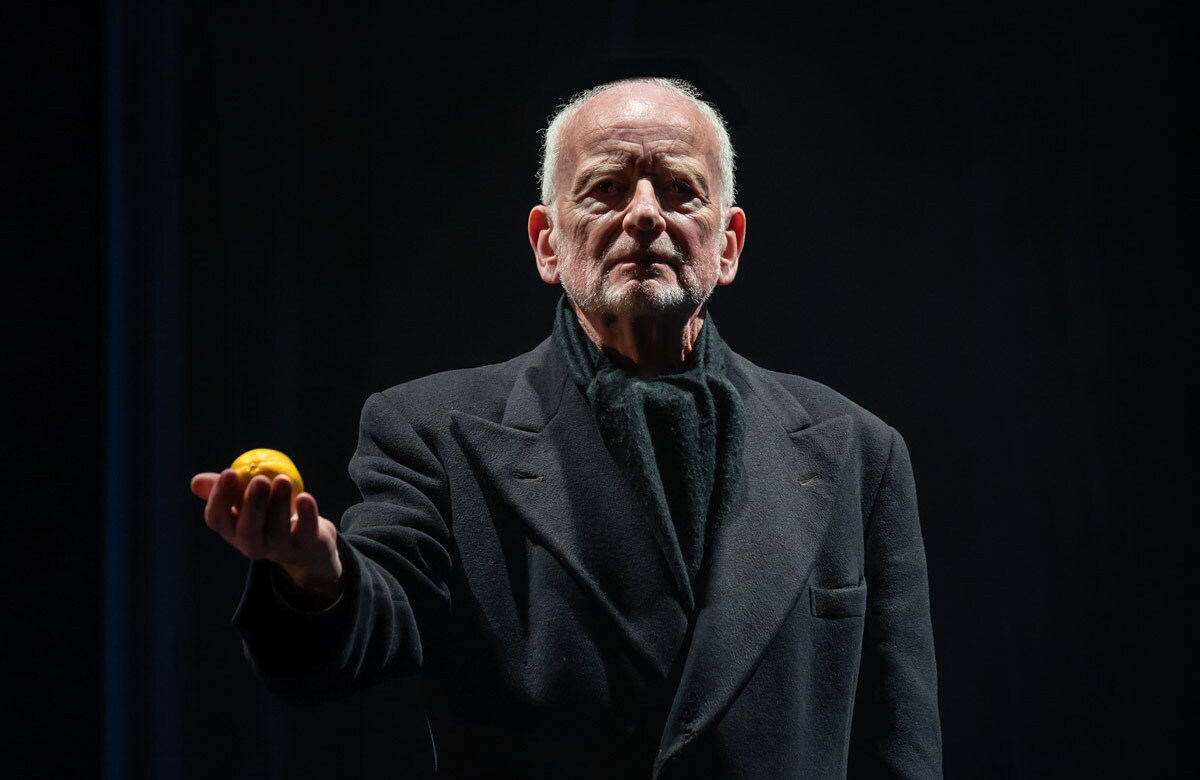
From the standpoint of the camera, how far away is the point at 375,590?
1.09 meters

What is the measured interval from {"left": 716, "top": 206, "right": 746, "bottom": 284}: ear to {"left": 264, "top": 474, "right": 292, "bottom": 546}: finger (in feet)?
2.65

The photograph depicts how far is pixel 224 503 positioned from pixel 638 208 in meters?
0.70

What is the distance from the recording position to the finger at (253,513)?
0.91 metres

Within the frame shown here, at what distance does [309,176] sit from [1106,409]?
161 cm

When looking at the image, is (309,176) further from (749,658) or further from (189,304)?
(749,658)

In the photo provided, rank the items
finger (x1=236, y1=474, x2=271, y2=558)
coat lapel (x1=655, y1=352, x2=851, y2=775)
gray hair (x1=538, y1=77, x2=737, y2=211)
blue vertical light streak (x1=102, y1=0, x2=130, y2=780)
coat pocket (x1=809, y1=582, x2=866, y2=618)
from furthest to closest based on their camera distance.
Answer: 1. blue vertical light streak (x1=102, y1=0, x2=130, y2=780)
2. gray hair (x1=538, y1=77, x2=737, y2=211)
3. coat pocket (x1=809, y1=582, x2=866, y2=618)
4. coat lapel (x1=655, y1=352, x2=851, y2=775)
5. finger (x1=236, y1=474, x2=271, y2=558)

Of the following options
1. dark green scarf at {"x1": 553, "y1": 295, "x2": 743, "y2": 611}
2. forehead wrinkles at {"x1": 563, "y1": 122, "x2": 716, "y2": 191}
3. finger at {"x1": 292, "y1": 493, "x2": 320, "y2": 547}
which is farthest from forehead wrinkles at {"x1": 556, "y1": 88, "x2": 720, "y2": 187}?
finger at {"x1": 292, "y1": 493, "x2": 320, "y2": 547}

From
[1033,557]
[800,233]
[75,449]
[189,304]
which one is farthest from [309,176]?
[1033,557]

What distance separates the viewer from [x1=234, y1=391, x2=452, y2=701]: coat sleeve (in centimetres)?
99

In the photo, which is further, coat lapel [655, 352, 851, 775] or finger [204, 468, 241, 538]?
coat lapel [655, 352, 851, 775]

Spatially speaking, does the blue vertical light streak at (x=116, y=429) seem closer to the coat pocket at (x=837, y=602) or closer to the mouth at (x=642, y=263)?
the mouth at (x=642, y=263)

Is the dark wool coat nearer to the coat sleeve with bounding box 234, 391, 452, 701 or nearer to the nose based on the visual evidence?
the coat sleeve with bounding box 234, 391, 452, 701

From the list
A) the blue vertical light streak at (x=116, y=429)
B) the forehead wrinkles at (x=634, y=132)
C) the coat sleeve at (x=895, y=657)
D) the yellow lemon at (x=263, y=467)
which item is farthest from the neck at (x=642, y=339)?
the blue vertical light streak at (x=116, y=429)

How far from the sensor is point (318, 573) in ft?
3.25
